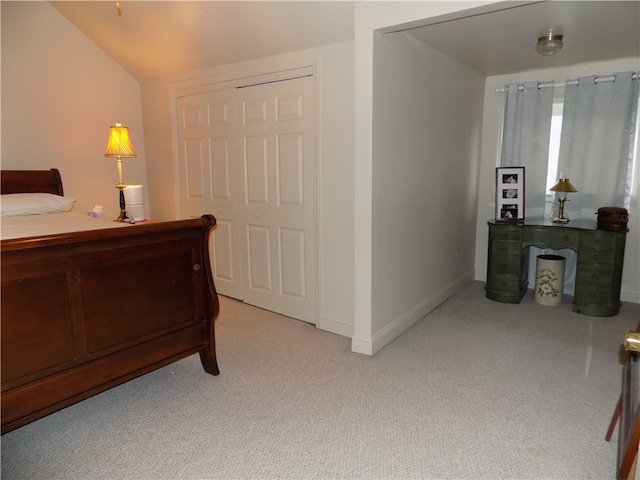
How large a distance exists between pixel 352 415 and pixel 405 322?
1235 millimetres

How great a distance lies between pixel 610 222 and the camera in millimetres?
3453

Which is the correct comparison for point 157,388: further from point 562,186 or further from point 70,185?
point 562,186

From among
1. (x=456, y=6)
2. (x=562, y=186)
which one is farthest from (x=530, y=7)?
(x=562, y=186)

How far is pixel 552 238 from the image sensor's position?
3.68 m

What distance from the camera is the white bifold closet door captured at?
3.27 m

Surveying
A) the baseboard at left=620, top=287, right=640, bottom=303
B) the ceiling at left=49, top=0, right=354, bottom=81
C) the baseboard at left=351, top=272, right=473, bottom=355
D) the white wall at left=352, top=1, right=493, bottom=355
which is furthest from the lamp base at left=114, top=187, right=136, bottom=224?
the baseboard at left=620, top=287, right=640, bottom=303

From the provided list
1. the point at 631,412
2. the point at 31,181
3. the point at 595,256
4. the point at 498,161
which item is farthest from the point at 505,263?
the point at 31,181

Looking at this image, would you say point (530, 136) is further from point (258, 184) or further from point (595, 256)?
point (258, 184)

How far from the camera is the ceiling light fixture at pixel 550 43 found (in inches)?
113

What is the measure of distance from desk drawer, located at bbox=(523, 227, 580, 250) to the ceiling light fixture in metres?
1.46

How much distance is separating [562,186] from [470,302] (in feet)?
4.14

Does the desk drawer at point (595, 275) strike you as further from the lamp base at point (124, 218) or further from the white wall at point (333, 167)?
the lamp base at point (124, 218)

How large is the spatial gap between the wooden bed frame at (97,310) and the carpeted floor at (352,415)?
0.22m

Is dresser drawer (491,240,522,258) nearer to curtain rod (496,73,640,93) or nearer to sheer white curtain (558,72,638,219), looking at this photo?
sheer white curtain (558,72,638,219)
